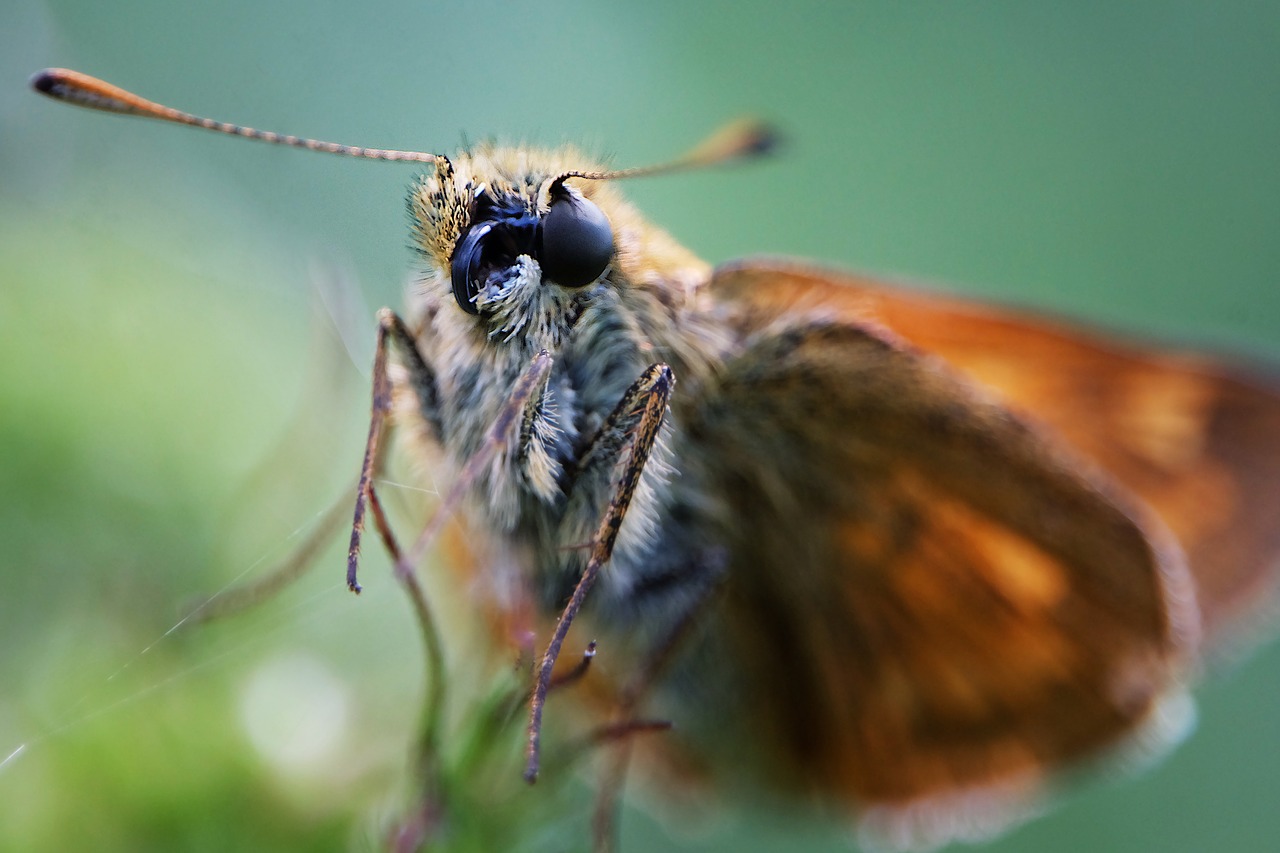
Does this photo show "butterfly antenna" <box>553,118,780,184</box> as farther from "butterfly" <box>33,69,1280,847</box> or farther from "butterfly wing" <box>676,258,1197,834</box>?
"butterfly wing" <box>676,258,1197,834</box>

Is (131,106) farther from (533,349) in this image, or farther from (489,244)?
(533,349)

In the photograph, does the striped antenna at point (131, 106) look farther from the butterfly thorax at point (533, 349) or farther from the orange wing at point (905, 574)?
the orange wing at point (905, 574)

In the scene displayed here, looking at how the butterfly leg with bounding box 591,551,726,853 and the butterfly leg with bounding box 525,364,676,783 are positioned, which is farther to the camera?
the butterfly leg with bounding box 591,551,726,853

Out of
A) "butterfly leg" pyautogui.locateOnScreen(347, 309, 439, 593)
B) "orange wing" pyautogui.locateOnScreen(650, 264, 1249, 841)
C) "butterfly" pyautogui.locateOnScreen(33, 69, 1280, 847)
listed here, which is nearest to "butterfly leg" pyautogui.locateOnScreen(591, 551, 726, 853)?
"butterfly" pyautogui.locateOnScreen(33, 69, 1280, 847)

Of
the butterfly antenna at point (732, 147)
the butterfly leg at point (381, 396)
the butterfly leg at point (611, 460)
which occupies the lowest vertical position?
the butterfly leg at point (611, 460)

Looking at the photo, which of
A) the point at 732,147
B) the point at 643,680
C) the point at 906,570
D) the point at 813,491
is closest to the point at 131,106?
the point at 732,147

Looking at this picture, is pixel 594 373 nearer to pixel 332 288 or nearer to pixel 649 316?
pixel 649 316

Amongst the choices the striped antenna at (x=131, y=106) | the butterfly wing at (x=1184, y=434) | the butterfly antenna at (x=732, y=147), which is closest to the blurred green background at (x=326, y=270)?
the striped antenna at (x=131, y=106)
